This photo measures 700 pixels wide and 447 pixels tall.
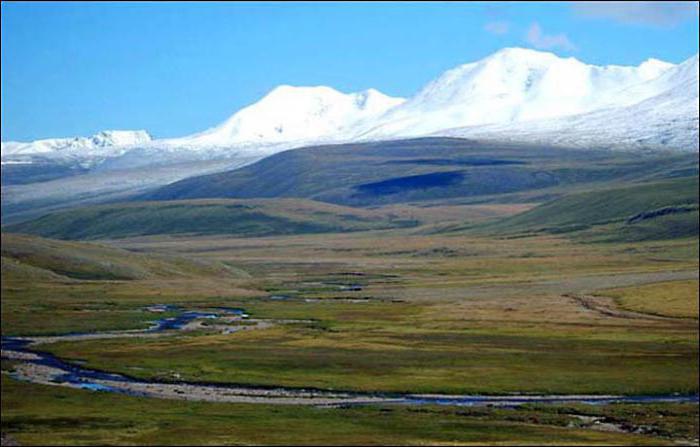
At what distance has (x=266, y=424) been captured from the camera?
6681cm

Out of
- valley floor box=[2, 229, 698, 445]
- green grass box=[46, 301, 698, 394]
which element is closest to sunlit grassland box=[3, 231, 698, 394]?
green grass box=[46, 301, 698, 394]

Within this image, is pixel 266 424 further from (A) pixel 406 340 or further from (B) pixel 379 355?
(A) pixel 406 340

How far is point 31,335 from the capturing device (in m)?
115

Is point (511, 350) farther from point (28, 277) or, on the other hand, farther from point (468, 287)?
point (28, 277)

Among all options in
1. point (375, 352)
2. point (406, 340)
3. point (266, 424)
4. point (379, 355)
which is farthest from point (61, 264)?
point (266, 424)

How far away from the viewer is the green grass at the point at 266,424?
61750 millimetres

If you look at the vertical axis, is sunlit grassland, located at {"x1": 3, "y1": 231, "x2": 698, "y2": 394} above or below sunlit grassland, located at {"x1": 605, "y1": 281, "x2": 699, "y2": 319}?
above

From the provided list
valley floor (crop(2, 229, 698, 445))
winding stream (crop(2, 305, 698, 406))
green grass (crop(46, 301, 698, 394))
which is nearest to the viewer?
valley floor (crop(2, 229, 698, 445))

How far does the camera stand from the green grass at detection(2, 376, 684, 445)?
61750mm

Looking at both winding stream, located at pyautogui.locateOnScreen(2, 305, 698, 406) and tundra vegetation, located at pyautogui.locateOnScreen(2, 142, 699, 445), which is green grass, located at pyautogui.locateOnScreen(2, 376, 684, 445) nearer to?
tundra vegetation, located at pyautogui.locateOnScreen(2, 142, 699, 445)

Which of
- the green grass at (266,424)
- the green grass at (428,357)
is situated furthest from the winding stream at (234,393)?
the green grass at (266,424)

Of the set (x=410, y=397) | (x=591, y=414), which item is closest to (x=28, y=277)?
(x=410, y=397)

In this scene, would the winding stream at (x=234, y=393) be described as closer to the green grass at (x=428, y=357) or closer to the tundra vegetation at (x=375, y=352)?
the tundra vegetation at (x=375, y=352)

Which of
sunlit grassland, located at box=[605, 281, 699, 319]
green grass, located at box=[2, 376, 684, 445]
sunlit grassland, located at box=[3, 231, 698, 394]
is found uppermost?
green grass, located at box=[2, 376, 684, 445]
